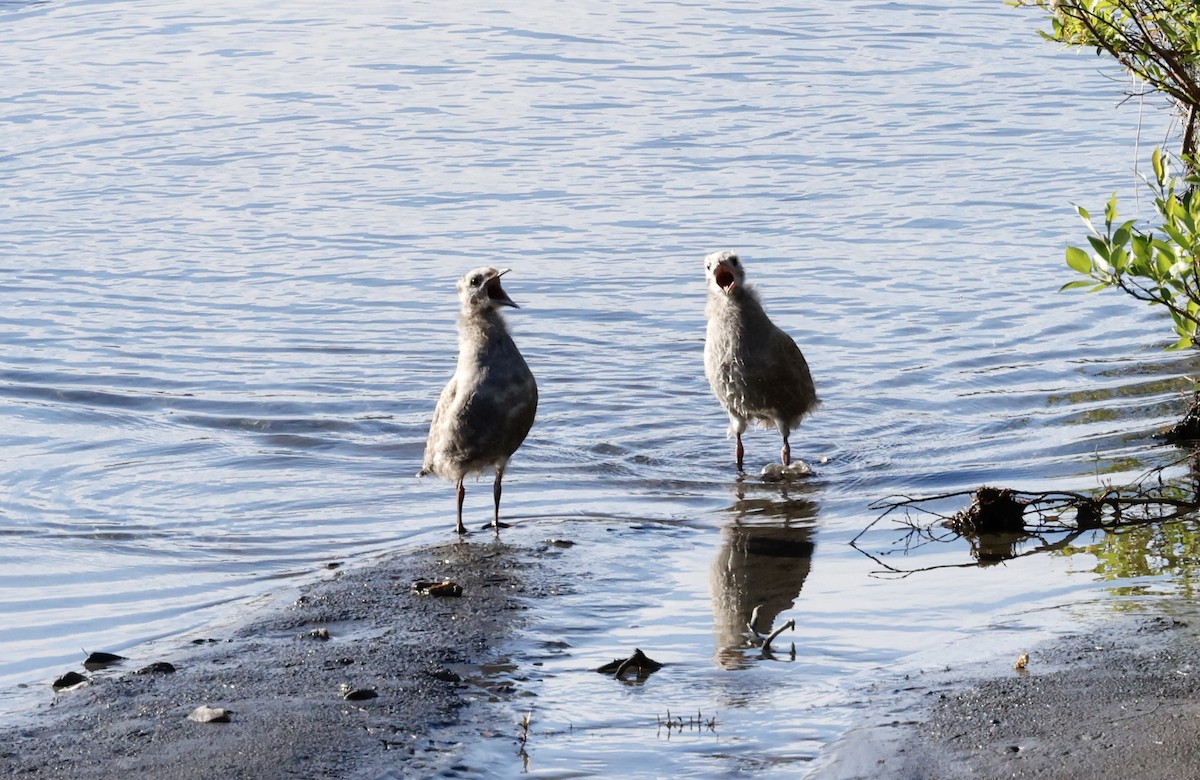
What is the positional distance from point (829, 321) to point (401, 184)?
726 cm

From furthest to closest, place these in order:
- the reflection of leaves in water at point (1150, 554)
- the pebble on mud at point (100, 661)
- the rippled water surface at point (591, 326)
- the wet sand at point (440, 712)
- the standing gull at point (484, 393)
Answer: the standing gull at point (484, 393) → the rippled water surface at point (591, 326) → the reflection of leaves in water at point (1150, 554) → the pebble on mud at point (100, 661) → the wet sand at point (440, 712)

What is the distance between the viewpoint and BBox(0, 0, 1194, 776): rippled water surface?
7.70 meters

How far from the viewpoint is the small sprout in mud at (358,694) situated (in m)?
6.22

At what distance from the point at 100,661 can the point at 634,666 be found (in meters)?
2.37

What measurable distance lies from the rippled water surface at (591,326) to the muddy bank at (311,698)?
0.33 metres

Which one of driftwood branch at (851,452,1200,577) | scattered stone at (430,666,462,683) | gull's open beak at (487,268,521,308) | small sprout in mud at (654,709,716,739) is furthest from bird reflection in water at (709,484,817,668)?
gull's open beak at (487,268,521,308)

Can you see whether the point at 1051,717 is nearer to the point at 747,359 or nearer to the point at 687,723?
the point at 687,723

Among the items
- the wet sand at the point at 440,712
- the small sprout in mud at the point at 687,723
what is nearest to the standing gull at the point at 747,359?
the wet sand at the point at 440,712

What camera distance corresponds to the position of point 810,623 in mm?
7410

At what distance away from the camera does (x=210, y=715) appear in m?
6.02

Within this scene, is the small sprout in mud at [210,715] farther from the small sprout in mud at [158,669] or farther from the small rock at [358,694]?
the small sprout in mud at [158,669]

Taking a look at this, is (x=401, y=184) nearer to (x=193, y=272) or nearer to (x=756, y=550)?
(x=193, y=272)

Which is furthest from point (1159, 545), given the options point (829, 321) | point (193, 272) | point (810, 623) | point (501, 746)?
point (193, 272)

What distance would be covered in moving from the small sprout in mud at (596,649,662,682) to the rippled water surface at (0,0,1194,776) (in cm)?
8
